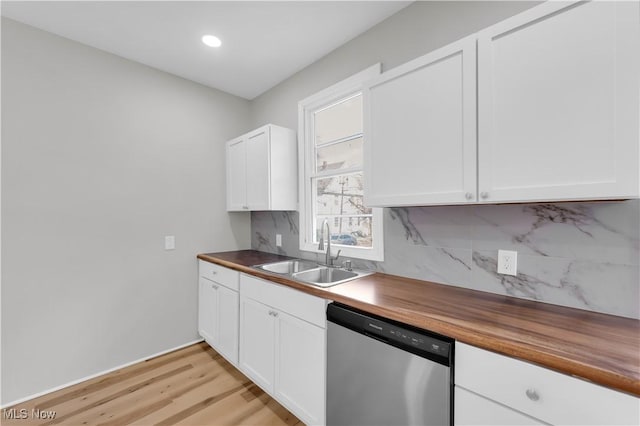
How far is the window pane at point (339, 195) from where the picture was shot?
86.7 inches

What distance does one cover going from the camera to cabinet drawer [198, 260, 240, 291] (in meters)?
2.22

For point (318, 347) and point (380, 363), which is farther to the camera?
point (318, 347)

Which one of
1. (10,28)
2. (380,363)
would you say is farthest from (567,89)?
(10,28)

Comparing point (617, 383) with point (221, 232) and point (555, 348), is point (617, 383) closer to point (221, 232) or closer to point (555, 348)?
point (555, 348)

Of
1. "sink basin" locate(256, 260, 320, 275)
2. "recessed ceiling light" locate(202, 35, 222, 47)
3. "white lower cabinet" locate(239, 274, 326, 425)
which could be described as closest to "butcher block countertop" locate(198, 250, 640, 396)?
"white lower cabinet" locate(239, 274, 326, 425)

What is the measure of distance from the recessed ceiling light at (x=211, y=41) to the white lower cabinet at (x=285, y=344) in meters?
1.84

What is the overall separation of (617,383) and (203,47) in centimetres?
290

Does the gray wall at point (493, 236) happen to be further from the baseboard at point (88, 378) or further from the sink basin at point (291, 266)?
the baseboard at point (88, 378)

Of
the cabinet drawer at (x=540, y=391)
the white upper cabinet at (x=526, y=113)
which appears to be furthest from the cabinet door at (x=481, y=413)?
the white upper cabinet at (x=526, y=113)

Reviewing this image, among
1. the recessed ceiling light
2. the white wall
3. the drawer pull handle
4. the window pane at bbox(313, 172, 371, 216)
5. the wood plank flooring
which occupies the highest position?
the recessed ceiling light

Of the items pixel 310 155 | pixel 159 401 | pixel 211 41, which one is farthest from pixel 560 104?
pixel 159 401

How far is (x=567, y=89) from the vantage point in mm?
992

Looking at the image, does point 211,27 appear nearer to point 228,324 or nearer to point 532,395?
point 228,324
